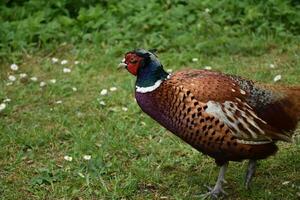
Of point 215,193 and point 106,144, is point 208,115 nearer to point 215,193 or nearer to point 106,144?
point 215,193

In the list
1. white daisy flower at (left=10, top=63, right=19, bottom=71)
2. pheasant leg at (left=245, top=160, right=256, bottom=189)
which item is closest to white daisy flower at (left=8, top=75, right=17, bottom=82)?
white daisy flower at (left=10, top=63, right=19, bottom=71)

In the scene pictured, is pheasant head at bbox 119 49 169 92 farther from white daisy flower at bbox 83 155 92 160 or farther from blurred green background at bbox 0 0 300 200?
white daisy flower at bbox 83 155 92 160

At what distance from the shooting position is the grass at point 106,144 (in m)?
5.02

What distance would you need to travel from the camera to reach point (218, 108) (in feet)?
14.5

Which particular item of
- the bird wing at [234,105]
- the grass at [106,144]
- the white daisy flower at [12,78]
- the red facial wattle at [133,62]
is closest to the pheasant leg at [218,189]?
the grass at [106,144]

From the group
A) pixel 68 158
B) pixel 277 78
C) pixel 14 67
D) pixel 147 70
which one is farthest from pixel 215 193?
pixel 14 67

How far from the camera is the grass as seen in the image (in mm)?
5020

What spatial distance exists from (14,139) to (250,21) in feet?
11.5

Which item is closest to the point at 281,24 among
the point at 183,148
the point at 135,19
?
the point at 135,19

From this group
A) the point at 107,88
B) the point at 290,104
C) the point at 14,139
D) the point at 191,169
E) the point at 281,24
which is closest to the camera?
the point at 290,104

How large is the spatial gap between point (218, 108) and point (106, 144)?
5.05ft

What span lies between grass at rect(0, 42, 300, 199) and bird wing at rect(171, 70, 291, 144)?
0.58 meters

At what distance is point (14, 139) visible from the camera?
5.79 meters

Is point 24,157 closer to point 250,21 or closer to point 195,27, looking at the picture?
point 195,27
